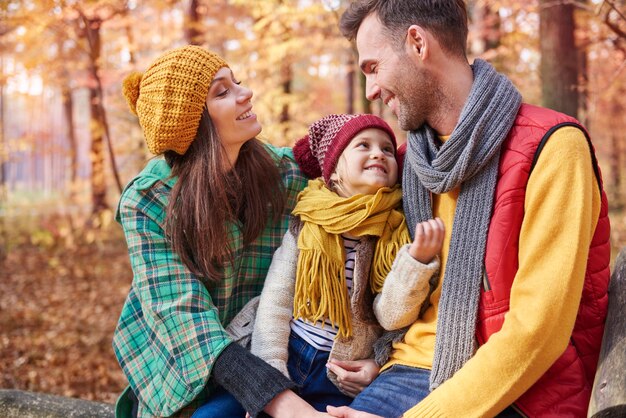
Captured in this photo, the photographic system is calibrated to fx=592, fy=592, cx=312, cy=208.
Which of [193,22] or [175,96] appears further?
[193,22]

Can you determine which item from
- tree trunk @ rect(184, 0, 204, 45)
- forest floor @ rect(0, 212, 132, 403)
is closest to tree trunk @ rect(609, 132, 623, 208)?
tree trunk @ rect(184, 0, 204, 45)

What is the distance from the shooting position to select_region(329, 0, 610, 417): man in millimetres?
1724

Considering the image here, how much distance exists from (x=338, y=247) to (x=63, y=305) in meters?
5.99

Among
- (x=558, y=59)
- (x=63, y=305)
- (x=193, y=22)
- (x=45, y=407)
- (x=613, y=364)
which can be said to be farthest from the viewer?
(x=193, y=22)

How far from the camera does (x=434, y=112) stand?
2113mm

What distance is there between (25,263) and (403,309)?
8.64 m

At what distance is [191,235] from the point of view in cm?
236

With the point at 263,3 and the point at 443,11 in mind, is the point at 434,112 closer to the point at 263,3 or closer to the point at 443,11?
the point at 443,11

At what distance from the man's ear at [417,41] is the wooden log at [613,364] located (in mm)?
998

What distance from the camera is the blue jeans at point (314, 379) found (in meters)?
2.31

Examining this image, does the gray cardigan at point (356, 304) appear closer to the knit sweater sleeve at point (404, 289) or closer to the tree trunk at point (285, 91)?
the knit sweater sleeve at point (404, 289)

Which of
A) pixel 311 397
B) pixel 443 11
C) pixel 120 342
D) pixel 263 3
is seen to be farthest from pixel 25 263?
pixel 443 11

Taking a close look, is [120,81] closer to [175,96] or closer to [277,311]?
[175,96]

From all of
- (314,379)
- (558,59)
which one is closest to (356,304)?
(314,379)
